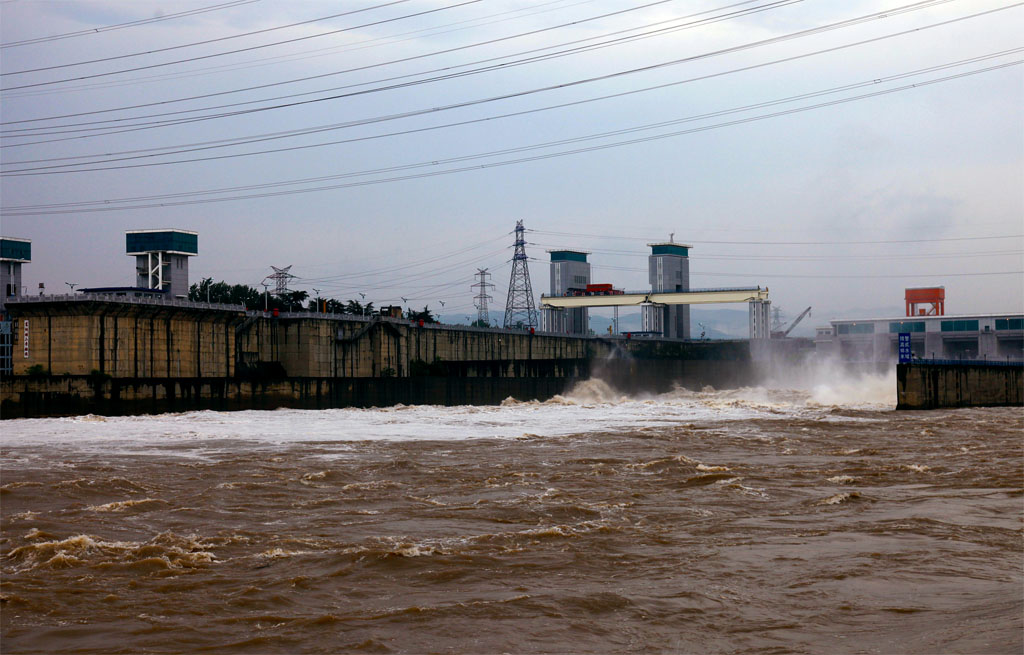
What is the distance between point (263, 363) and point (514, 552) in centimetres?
5417

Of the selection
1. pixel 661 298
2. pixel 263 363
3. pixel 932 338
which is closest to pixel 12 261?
pixel 263 363

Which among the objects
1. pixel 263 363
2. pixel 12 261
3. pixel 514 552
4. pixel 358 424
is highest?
pixel 12 261

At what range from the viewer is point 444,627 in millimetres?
9297

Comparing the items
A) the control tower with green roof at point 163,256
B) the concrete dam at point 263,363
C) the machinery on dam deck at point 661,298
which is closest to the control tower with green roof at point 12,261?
the control tower with green roof at point 163,256

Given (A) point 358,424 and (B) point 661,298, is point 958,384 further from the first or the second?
(B) point 661,298

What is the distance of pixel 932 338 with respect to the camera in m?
96.9

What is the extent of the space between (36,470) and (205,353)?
1468 inches

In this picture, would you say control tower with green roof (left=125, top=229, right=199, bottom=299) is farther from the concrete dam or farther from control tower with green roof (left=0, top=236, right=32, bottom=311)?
the concrete dam

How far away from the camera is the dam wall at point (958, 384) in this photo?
53.6 m

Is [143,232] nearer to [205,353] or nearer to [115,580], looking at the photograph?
[205,353]

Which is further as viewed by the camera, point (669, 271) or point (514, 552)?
point (669, 271)

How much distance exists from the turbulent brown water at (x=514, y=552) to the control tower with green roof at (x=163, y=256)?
5661 centimetres

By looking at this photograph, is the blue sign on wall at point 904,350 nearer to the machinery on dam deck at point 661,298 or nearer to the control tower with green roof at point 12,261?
the machinery on dam deck at point 661,298

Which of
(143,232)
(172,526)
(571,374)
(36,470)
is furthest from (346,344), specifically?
(172,526)
